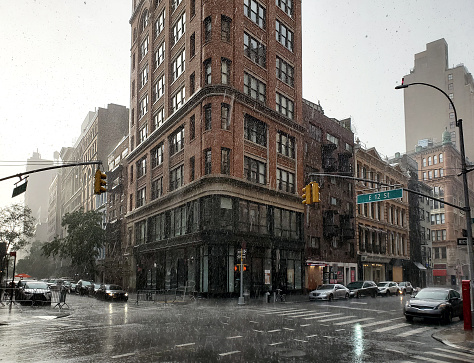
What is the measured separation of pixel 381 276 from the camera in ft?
220

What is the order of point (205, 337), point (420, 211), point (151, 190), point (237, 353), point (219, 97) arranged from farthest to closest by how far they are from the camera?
point (420, 211)
point (151, 190)
point (219, 97)
point (205, 337)
point (237, 353)

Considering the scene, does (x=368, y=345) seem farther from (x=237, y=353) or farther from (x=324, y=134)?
(x=324, y=134)

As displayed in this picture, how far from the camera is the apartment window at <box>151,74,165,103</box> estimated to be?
52156 millimetres

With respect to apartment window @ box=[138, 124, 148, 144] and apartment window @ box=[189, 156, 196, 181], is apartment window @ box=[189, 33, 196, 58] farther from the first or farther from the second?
apartment window @ box=[138, 124, 148, 144]

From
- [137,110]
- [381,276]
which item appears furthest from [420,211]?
[137,110]

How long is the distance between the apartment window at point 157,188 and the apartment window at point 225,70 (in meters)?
15.1

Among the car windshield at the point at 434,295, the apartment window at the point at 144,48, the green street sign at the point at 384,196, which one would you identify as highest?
the apartment window at the point at 144,48

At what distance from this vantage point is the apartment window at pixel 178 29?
46719mm

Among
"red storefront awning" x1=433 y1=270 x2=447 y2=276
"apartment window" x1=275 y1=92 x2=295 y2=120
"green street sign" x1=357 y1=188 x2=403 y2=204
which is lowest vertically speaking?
"red storefront awning" x1=433 y1=270 x2=447 y2=276

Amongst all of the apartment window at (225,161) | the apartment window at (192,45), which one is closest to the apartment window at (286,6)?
the apartment window at (192,45)

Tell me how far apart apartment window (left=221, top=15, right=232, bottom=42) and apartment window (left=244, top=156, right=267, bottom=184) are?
1125 centimetres

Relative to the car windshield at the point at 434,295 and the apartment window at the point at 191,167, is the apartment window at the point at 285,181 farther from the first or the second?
the car windshield at the point at 434,295

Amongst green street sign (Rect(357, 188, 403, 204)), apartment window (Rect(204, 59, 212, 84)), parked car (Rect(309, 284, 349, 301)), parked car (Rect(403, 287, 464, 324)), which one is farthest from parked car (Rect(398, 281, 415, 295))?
apartment window (Rect(204, 59, 212, 84))

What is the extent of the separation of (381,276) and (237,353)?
59.6 metres
